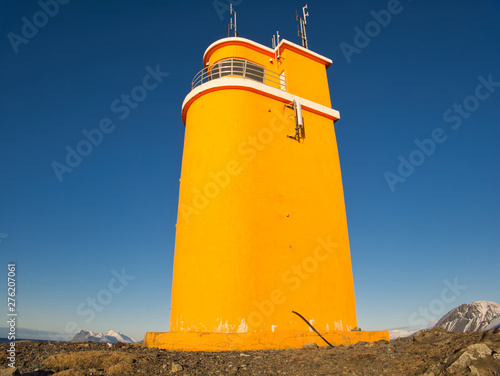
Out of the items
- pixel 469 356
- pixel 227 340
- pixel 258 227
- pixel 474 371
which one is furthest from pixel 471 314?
pixel 474 371

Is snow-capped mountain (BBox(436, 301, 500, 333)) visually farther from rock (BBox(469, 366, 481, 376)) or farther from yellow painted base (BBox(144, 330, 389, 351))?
rock (BBox(469, 366, 481, 376))

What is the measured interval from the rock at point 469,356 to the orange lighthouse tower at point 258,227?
4.24 m

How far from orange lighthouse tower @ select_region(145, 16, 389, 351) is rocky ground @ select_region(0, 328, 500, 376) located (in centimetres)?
128

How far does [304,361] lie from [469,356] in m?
2.77

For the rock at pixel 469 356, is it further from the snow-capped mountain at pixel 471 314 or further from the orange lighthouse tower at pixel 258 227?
the snow-capped mountain at pixel 471 314

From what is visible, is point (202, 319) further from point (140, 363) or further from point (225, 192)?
point (225, 192)

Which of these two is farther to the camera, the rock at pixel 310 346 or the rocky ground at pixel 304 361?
the rock at pixel 310 346

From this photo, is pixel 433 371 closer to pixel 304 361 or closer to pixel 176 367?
pixel 304 361

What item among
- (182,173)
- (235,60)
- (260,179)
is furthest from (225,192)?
(235,60)

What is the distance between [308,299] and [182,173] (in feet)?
17.8

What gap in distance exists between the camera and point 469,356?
407 centimetres

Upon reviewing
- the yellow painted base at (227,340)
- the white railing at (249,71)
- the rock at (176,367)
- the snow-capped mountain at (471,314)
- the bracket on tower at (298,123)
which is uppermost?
the white railing at (249,71)

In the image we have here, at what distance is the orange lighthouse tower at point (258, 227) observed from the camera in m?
8.14

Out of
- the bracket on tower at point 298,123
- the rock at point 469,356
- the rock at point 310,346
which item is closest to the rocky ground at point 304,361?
the rock at point 469,356
